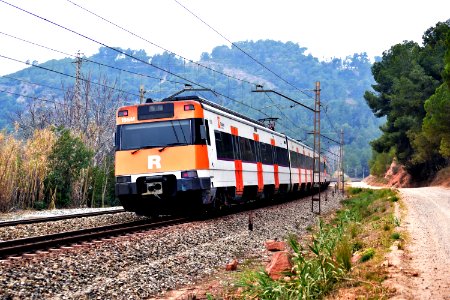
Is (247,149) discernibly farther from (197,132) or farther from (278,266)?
(278,266)

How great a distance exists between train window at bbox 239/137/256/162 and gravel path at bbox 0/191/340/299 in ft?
18.4

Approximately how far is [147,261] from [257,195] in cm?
1281

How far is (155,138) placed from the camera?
1661 centimetres

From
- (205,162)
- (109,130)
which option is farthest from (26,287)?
(109,130)

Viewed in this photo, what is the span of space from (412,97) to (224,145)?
43.9 meters

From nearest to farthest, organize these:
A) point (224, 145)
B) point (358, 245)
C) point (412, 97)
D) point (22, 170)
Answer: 1. point (358, 245)
2. point (224, 145)
3. point (22, 170)
4. point (412, 97)

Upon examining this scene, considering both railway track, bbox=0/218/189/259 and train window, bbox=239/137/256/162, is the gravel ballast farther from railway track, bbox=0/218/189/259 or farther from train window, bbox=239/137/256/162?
train window, bbox=239/137/256/162

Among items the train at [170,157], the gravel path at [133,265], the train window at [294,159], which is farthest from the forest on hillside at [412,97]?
the gravel path at [133,265]

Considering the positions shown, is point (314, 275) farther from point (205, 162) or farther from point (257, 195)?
point (257, 195)

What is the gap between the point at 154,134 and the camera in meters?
16.6

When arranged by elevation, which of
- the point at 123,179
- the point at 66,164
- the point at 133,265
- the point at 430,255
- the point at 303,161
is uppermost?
the point at 303,161

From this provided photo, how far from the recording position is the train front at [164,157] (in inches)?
635

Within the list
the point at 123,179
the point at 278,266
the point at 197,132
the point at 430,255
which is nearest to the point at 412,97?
the point at 197,132

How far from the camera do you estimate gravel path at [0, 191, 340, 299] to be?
7.76m
